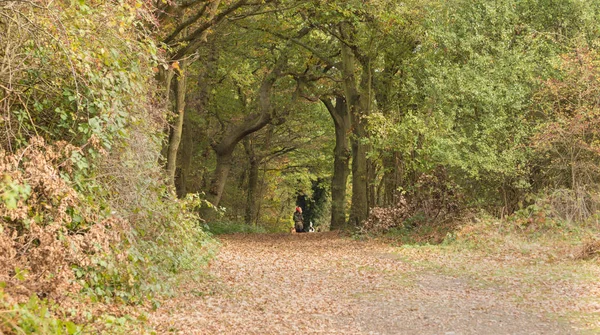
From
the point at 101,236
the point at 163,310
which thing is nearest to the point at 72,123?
the point at 101,236

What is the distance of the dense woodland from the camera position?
7.19 meters

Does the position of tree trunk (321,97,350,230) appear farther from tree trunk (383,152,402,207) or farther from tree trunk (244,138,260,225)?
tree trunk (244,138,260,225)

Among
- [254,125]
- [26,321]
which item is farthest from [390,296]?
[254,125]

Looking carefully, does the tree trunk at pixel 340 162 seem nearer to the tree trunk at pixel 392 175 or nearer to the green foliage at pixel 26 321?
the tree trunk at pixel 392 175

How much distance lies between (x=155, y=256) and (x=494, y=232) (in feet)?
31.7

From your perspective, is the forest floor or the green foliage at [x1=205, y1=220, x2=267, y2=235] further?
the green foliage at [x1=205, y1=220, x2=267, y2=235]

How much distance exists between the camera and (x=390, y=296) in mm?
10797

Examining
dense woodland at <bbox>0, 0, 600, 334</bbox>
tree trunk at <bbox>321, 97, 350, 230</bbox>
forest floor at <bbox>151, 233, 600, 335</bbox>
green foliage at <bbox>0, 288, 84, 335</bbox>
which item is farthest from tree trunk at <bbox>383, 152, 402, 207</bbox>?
green foliage at <bbox>0, 288, 84, 335</bbox>

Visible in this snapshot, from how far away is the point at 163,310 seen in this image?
326 inches

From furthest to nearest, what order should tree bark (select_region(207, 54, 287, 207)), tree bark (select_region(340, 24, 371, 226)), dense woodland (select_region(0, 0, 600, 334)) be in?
tree bark (select_region(207, 54, 287, 207))
tree bark (select_region(340, 24, 371, 226))
dense woodland (select_region(0, 0, 600, 334))

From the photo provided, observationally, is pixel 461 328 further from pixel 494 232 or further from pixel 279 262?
pixel 494 232

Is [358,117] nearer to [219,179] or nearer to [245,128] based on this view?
[245,128]

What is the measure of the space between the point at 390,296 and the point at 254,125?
14.9 metres

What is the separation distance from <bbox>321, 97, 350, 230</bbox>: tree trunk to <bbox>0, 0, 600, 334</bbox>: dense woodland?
0.10m
